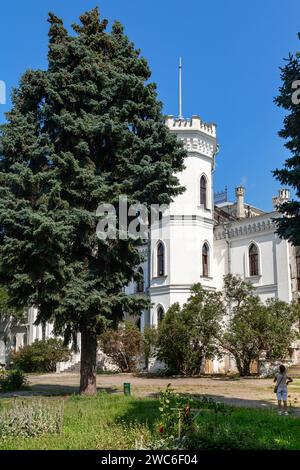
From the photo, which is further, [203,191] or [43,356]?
[43,356]

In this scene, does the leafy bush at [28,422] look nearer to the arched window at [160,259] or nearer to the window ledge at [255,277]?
the arched window at [160,259]

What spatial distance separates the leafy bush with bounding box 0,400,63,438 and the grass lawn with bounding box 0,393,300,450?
0.72ft

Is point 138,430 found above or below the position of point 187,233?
below

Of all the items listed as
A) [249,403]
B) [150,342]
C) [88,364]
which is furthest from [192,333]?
[249,403]

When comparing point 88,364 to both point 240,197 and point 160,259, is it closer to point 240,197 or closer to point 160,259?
point 160,259

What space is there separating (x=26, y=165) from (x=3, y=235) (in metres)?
2.38

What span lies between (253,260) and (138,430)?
26.6m

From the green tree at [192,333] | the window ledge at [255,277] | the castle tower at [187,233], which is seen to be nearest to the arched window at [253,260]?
the window ledge at [255,277]

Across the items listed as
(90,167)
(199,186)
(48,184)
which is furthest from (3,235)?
(199,186)

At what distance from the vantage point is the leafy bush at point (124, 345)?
32.3m

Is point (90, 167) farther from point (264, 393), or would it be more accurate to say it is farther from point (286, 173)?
point (264, 393)

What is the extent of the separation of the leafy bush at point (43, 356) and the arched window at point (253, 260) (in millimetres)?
14117

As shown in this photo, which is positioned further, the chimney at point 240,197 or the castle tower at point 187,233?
the chimney at point 240,197

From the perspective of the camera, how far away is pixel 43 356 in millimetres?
37719
